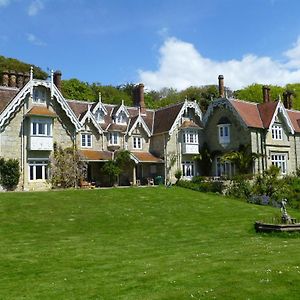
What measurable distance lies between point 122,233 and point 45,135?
1832 centimetres

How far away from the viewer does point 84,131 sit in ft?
135

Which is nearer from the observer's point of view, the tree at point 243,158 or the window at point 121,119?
the tree at point 243,158

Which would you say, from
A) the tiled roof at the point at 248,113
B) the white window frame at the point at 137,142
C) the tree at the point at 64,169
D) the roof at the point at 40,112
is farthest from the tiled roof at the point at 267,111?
the roof at the point at 40,112

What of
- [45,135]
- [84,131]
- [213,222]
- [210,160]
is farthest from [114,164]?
[213,222]

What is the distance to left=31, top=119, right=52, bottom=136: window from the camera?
36562 mm

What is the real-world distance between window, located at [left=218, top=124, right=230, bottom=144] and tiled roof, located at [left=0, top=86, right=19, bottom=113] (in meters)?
21.0

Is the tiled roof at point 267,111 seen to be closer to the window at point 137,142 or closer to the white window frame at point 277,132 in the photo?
the white window frame at point 277,132

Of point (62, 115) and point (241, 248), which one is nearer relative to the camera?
point (241, 248)

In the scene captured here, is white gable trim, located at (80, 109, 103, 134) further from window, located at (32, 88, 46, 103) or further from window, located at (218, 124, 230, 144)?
window, located at (218, 124, 230, 144)

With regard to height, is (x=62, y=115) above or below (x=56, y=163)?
above

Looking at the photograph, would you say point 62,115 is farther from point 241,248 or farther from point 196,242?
point 241,248

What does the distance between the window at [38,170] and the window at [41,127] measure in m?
2.34

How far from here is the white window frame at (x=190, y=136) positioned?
4653cm

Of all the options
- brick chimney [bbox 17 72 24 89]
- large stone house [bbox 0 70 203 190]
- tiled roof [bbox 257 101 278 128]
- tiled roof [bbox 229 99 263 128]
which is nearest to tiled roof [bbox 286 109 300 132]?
tiled roof [bbox 257 101 278 128]
